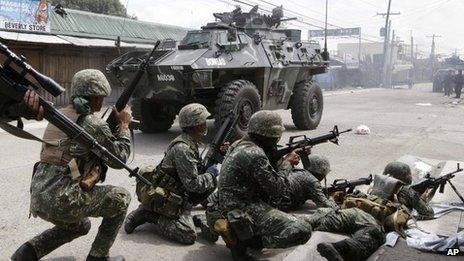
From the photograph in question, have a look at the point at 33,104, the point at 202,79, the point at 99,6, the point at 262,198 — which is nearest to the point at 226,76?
the point at 202,79

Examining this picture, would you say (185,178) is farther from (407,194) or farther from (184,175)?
(407,194)

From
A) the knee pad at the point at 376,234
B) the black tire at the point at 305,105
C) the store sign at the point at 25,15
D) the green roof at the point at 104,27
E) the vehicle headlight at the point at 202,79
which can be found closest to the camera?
the knee pad at the point at 376,234

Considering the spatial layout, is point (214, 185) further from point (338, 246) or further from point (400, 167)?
point (400, 167)

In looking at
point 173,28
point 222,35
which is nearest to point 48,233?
point 222,35


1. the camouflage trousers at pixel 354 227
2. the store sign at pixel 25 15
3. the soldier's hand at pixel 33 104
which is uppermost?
the store sign at pixel 25 15

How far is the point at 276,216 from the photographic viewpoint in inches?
132

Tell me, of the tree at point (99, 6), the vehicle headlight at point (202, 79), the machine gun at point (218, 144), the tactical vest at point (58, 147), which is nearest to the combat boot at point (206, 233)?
the machine gun at point (218, 144)

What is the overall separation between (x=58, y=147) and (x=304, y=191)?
2.35 meters

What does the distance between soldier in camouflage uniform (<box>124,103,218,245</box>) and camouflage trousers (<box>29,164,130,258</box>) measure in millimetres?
701

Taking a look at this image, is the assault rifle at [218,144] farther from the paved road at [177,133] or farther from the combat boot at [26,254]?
the combat boot at [26,254]

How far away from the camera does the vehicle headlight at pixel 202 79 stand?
25.9 feet

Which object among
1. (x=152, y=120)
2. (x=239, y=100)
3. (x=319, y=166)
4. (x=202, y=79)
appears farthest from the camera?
(x=152, y=120)

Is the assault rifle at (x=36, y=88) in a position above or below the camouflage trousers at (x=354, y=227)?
above

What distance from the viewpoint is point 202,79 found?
801cm
